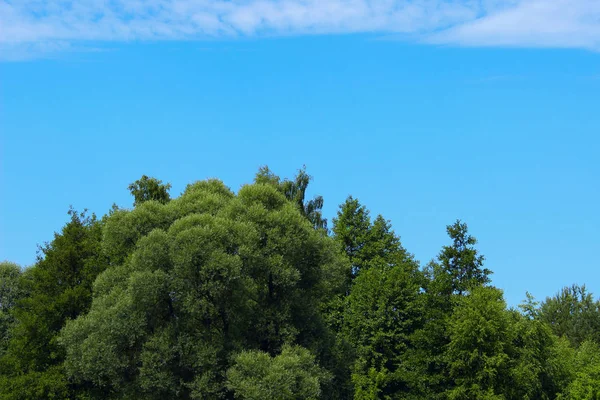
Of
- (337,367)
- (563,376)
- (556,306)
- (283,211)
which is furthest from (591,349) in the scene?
(283,211)

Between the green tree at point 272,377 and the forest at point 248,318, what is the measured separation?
0.29ft

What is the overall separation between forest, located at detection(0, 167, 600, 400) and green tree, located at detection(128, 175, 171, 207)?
0.13 meters

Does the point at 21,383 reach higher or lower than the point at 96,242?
lower

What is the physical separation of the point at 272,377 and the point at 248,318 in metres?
5.50

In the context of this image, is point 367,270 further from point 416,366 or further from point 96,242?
point 96,242

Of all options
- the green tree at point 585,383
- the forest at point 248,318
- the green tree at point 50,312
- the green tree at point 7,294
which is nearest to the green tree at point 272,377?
the forest at point 248,318

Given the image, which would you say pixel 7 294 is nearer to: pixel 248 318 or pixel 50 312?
pixel 50 312

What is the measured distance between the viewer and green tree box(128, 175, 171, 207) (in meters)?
68.4

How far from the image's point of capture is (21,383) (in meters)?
56.1

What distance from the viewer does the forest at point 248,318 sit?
153 feet

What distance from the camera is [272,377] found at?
1740 inches

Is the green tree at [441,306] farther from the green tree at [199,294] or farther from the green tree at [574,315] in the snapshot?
the green tree at [574,315]

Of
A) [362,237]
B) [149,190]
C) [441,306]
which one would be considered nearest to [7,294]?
[149,190]

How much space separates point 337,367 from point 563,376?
34.2 m
